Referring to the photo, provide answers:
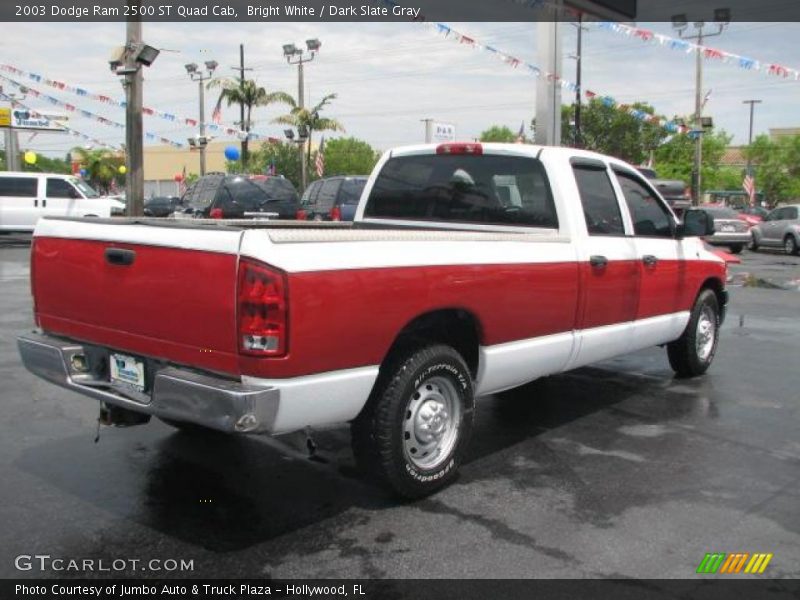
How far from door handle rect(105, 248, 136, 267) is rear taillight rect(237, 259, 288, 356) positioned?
2.40 ft

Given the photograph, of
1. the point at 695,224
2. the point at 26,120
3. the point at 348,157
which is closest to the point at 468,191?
the point at 695,224

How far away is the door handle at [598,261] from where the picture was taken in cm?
514

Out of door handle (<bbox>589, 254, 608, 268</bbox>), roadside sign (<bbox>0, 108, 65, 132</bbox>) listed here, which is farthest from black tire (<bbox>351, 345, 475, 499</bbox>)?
roadside sign (<bbox>0, 108, 65, 132</bbox>)

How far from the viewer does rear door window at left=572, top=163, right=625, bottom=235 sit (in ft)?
17.7

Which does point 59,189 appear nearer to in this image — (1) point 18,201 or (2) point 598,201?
(1) point 18,201

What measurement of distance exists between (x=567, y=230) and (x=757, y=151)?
214ft

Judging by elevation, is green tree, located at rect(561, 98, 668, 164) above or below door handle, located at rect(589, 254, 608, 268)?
above

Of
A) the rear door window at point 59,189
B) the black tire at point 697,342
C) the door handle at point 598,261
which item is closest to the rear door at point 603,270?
the door handle at point 598,261

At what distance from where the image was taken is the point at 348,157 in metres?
82.0

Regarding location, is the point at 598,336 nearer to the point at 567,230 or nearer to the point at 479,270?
the point at 567,230

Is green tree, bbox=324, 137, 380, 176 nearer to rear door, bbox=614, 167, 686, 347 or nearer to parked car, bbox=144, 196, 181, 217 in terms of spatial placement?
parked car, bbox=144, 196, 181, 217

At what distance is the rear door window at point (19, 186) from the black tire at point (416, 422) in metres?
23.3

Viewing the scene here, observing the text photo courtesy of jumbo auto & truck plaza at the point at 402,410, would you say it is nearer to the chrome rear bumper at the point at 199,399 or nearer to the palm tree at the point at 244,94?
the chrome rear bumper at the point at 199,399

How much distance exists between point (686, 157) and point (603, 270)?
58455mm
